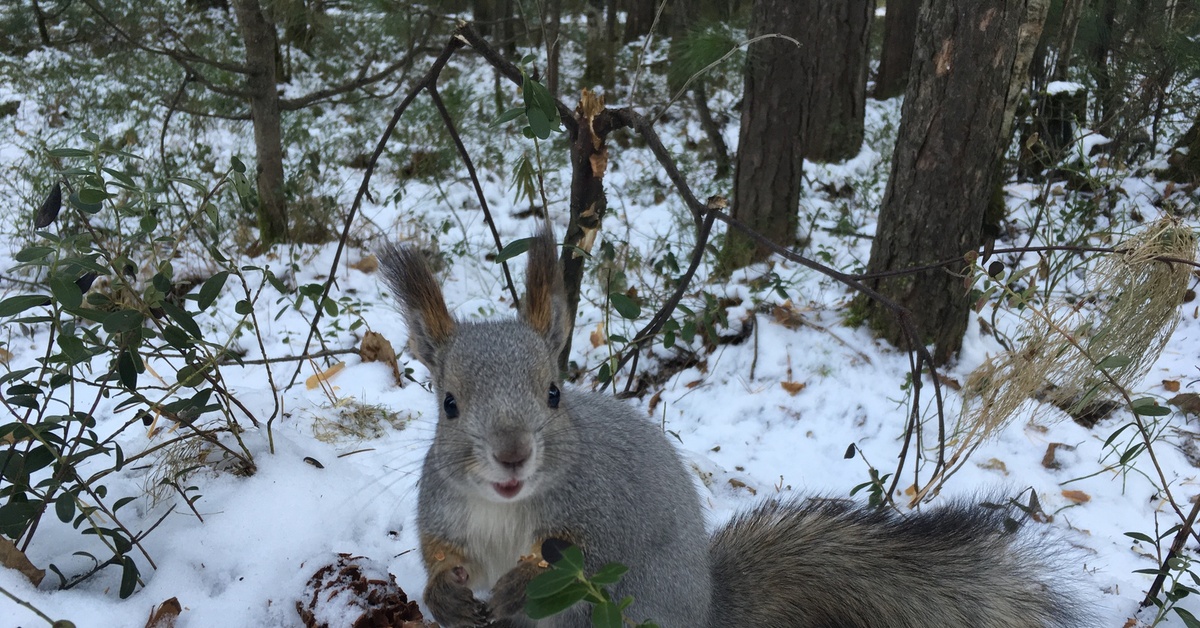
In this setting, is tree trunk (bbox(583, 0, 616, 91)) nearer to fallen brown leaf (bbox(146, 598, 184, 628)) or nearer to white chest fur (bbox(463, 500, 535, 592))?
white chest fur (bbox(463, 500, 535, 592))

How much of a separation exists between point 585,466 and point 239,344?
7.98 feet

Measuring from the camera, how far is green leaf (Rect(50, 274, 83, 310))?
1.46 metres

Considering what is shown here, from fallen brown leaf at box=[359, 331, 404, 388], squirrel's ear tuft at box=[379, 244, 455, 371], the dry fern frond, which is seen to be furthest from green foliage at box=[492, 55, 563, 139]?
fallen brown leaf at box=[359, 331, 404, 388]

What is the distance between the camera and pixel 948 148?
300 centimetres

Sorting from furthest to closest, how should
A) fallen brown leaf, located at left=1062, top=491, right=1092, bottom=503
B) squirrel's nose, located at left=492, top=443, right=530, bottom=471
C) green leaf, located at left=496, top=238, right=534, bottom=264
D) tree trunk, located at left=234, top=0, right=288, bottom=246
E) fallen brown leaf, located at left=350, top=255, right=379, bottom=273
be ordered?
fallen brown leaf, located at left=350, top=255, right=379, bottom=273
tree trunk, located at left=234, top=0, right=288, bottom=246
fallen brown leaf, located at left=1062, top=491, right=1092, bottom=503
green leaf, located at left=496, top=238, right=534, bottom=264
squirrel's nose, located at left=492, top=443, right=530, bottom=471

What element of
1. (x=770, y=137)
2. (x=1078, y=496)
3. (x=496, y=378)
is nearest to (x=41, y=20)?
(x=770, y=137)

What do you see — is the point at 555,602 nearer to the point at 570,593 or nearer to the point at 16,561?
the point at 570,593

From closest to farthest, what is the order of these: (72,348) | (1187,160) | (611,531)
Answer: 1. (72,348)
2. (611,531)
3. (1187,160)

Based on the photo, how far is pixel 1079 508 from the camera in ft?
8.23

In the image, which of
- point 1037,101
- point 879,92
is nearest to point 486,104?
point 879,92

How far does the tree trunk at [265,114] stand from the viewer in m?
4.13

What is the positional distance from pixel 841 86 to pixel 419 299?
5.03 meters

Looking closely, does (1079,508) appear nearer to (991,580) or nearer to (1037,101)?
(991,580)

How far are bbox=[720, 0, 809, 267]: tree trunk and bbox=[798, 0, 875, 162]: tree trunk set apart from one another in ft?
3.62
